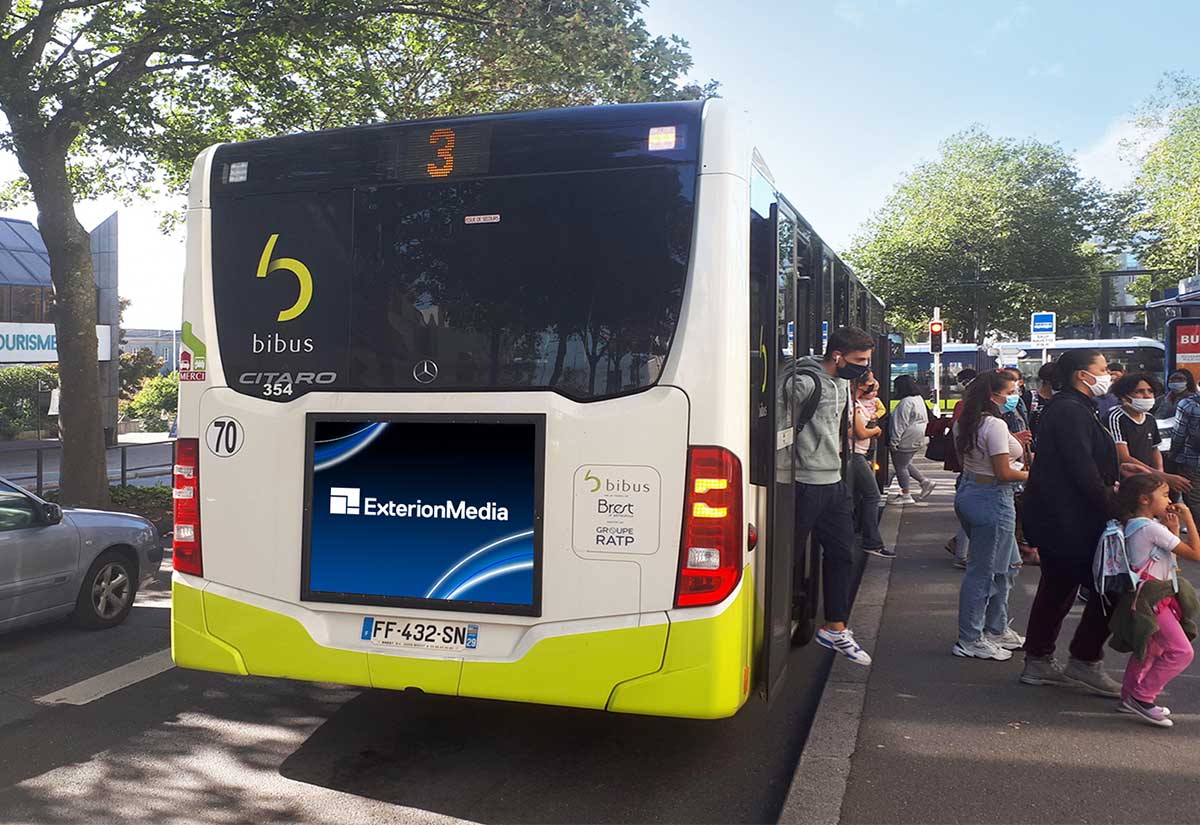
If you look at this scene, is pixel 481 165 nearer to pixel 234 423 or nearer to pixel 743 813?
pixel 234 423

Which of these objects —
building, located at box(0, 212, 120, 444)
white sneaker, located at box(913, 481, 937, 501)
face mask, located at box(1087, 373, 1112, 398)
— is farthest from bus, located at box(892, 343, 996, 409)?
face mask, located at box(1087, 373, 1112, 398)

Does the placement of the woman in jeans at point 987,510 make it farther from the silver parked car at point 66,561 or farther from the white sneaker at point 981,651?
the silver parked car at point 66,561

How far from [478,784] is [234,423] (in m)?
1.90

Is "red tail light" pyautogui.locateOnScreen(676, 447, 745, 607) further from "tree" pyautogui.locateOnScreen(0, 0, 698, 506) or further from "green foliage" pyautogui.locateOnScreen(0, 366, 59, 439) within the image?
"green foliage" pyautogui.locateOnScreen(0, 366, 59, 439)

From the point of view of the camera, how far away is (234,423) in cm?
462

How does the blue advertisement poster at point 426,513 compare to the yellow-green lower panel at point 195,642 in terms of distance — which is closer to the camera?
the blue advertisement poster at point 426,513

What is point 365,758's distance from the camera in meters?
4.77

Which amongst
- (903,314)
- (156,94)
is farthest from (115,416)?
(903,314)

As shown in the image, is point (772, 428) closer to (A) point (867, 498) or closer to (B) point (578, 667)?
(B) point (578, 667)

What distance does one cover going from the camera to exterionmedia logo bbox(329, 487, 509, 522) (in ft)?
13.9

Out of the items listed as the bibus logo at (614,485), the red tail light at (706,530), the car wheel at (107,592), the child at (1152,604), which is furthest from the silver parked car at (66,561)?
the child at (1152,604)

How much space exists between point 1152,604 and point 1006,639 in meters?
1.63

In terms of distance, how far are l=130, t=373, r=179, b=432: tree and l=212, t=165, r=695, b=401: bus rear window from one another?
126ft

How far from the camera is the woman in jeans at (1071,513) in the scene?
530cm
